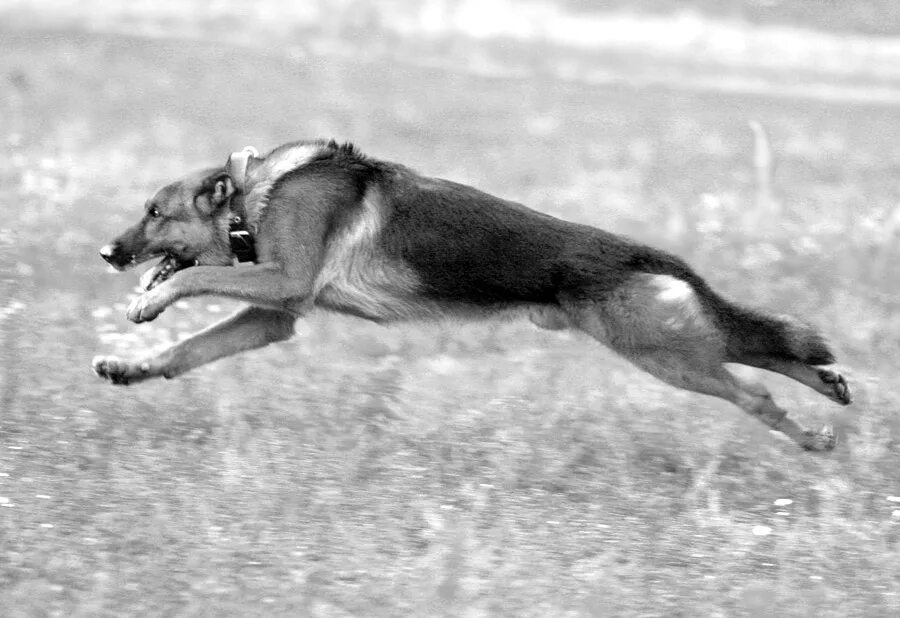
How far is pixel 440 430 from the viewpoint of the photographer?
6.30 meters

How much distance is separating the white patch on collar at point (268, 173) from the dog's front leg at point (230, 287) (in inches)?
9.5

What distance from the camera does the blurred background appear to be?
4.58m

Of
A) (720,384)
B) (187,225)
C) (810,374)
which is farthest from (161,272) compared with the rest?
(810,374)

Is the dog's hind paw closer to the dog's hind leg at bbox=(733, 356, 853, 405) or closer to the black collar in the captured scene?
the dog's hind leg at bbox=(733, 356, 853, 405)

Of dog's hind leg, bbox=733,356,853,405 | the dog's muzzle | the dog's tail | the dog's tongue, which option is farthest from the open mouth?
dog's hind leg, bbox=733,356,853,405

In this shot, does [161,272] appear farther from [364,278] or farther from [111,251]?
[364,278]

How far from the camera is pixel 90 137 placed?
12977 mm

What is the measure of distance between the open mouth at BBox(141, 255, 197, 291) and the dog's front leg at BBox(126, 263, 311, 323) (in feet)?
0.87

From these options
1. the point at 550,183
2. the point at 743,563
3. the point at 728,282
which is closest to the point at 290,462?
the point at 743,563

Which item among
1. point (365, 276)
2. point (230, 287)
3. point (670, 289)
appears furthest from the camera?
point (365, 276)

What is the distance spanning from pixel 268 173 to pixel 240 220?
0.23m

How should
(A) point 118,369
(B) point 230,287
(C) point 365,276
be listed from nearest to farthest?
(B) point 230,287, (C) point 365,276, (A) point 118,369

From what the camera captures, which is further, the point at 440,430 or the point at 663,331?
the point at 440,430

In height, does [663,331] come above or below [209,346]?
above
